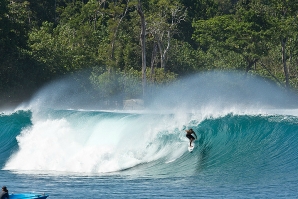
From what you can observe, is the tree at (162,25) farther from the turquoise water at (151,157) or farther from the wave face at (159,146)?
the wave face at (159,146)

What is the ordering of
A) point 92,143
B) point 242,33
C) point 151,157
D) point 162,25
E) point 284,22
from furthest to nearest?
1. point 162,25
2. point 242,33
3. point 284,22
4. point 92,143
5. point 151,157

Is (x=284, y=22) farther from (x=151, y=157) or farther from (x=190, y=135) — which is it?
(x=190, y=135)

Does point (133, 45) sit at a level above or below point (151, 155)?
above

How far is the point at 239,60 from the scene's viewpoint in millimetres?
60094

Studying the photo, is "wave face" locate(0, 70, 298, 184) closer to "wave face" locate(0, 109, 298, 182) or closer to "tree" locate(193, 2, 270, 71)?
"wave face" locate(0, 109, 298, 182)

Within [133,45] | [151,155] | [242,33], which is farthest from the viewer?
[133,45]

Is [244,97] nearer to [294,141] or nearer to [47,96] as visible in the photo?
[47,96]

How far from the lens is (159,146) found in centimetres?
2478

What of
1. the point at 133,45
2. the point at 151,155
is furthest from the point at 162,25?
the point at 151,155

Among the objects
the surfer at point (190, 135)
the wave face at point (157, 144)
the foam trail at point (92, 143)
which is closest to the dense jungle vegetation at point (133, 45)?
the wave face at point (157, 144)

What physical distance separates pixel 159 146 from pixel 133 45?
3724cm

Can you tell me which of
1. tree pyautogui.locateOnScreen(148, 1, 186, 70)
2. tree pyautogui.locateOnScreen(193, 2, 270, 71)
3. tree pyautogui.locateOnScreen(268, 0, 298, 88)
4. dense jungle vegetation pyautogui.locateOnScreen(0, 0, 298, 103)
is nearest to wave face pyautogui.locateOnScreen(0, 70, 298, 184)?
dense jungle vegetation pyautogui.locateOnScreen(0, 0, 298, 103)

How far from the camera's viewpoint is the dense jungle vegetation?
1987 inches

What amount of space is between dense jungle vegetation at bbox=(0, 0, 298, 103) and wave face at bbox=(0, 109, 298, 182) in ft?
69.6
